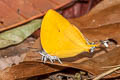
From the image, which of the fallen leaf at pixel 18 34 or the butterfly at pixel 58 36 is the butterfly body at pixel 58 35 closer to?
the butterfly at pixel 58 36

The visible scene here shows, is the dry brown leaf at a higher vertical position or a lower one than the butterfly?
higher

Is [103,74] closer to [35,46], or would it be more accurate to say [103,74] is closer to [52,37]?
[52,37]

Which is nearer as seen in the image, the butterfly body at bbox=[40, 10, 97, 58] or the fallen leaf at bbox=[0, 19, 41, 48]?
the butterfly body at bbox=[40, 10, 97, 58]

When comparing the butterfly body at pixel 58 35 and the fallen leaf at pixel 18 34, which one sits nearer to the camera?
the butterfly body at pixel 58 35

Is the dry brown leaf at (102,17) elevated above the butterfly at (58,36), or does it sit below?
above

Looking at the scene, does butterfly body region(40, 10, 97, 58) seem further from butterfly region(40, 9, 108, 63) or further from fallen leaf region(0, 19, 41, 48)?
fallen leaf region(0, 19, 41, 48)

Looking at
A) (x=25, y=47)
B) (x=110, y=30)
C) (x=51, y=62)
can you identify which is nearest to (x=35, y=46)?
(x=25, y=47)

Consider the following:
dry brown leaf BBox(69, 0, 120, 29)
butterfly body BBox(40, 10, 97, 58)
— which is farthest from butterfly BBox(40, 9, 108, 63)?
dry brown leaf BBox(69, 0, 120, 29)

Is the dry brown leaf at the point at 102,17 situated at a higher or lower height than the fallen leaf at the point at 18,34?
higher

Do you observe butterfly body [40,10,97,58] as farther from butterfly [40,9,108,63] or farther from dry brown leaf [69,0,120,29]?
dry brown leaf [69,0,120,29]

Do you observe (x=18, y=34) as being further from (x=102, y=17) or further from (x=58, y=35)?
(x=102, y=17)

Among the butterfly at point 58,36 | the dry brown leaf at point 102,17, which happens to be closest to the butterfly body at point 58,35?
the butterfly at point 58,36
